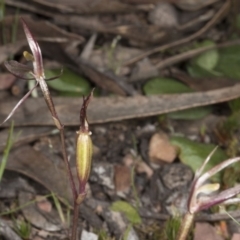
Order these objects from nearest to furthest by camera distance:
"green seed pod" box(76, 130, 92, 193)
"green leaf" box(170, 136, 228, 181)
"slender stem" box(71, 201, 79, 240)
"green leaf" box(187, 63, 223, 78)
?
1. "green seed pod" box(76, 130, 92, 193)
2. "slender stem" box(71, 201, 79, 240)
3. "green leaf" box(170, 136, 228, 181)
4. "green leaf" box(187, 63, 223, 78)

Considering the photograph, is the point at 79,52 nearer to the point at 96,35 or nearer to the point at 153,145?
the point at 96,35

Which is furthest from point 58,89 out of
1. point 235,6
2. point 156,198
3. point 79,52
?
→ point 235,6

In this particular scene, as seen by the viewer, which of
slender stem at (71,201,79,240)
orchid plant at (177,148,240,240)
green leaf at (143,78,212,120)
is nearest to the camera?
orchid plant at (177,148,240,240)

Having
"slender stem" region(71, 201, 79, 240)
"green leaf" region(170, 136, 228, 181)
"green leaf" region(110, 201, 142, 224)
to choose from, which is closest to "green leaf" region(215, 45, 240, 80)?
"green leaf" region(170, 136, 228, 181)

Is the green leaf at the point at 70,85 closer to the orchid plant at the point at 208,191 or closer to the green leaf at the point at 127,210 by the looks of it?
the green leaf at the point at 127,210

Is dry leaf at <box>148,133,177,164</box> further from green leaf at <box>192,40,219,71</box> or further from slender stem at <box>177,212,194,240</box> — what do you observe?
slender stem at <box>177,212,194,240</box>

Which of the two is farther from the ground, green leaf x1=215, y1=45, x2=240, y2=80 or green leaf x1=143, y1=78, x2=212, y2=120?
green leaf x1=215, y1=45, x2=240, y2=80

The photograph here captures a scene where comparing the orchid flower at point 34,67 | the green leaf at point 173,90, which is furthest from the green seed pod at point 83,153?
the green leaf at point 173,90

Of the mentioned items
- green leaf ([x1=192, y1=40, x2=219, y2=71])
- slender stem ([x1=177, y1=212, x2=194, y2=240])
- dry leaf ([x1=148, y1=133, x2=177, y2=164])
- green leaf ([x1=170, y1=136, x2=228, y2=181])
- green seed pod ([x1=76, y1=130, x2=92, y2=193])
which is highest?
green seed pod ([x1=76, y1=130, x2=92, y2=193])
